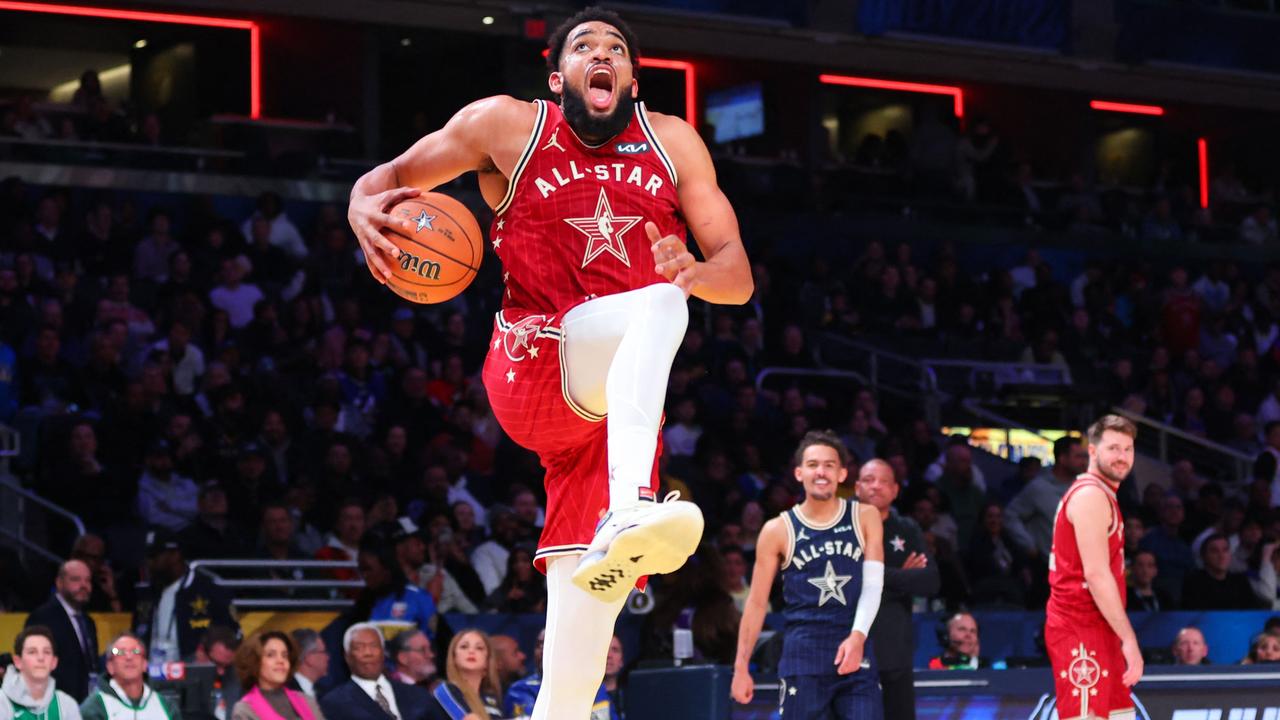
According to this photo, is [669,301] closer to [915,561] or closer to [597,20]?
[597,20]

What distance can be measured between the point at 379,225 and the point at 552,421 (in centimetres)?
73

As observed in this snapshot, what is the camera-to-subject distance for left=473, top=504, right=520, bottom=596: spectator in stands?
12008 mm

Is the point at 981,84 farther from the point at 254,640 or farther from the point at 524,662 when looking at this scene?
the point at 254,640

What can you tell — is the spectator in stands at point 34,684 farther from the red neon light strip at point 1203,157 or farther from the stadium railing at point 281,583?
the red neon light strip at point 1203,157

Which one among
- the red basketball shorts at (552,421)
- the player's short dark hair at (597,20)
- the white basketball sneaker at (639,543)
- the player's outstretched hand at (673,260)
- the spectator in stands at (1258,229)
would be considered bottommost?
the white basketball sneaker at (639,543)

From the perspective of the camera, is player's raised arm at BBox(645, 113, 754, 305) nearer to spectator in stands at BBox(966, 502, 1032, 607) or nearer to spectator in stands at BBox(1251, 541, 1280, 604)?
spectator in stands at BBox(966, 502, 1032, 607)

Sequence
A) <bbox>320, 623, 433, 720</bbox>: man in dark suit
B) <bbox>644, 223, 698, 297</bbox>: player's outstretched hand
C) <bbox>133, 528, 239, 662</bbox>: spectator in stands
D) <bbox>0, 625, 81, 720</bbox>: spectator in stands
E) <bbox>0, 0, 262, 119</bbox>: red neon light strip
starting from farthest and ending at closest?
<bbox>0, 0, 262, 119</bbox>: red neon light strip
<bbox>133, 528, 239, 662</bbox>: spectator in stands
<bbox>320, 623, 433, 720</bbox>: man in dark suit
<bbox>0, 625, 81, 720</bbox>: spectator in stands
<bbox>644, 223, 698, 297</bbox>: player's outstretched hand

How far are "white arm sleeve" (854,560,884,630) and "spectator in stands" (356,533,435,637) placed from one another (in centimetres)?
321

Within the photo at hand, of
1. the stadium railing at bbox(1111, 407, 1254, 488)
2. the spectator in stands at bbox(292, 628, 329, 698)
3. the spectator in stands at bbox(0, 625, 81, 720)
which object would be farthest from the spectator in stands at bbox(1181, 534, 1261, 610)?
the spectator in stands at bbox(0, 625, 81, 720)

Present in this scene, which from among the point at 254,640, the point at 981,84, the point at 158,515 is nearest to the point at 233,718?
the point at 254,640

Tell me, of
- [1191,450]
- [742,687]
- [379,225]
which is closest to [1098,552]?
[742,687]

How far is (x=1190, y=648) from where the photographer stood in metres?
11.4

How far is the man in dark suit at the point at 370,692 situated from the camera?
912 centimetres

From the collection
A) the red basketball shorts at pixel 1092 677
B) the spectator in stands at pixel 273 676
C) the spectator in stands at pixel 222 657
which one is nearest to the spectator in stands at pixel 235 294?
the spectator in stands at pixel 222 657
